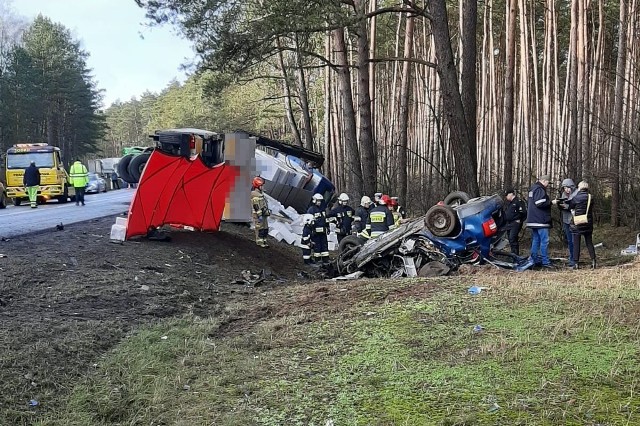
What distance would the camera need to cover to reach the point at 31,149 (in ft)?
82.3

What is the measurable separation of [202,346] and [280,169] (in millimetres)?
12011

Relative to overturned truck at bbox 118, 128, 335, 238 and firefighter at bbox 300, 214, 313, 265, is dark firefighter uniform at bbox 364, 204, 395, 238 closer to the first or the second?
firefighter at bbox 300, 214, 313, 265

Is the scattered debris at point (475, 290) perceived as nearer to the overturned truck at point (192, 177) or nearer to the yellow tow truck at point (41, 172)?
the overturned truck at point (192, 177)

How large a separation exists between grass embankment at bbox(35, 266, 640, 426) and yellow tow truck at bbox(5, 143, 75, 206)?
2009 cm

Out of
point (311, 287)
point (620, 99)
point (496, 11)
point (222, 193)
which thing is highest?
point (496, 11)

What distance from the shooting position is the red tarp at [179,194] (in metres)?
10.6

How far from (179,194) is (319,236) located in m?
3.16

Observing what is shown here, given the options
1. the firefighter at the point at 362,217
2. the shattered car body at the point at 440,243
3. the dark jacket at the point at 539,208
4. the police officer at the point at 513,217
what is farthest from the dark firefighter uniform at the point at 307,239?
the dark jacket at the point at 539,208

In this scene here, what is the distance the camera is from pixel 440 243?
9.66 metres

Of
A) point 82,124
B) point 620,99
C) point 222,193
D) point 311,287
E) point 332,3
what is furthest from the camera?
point 82,124

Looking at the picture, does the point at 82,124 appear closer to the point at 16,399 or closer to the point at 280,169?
the point at 280,169

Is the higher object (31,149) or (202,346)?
(31,149)

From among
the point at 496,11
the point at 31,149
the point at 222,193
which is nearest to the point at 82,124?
the point at 31,149

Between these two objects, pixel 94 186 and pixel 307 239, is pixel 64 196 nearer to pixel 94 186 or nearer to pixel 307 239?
pixel 94 186
